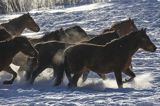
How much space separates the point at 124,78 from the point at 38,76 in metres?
1.98

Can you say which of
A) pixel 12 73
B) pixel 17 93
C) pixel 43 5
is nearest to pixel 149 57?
pixel 12 73

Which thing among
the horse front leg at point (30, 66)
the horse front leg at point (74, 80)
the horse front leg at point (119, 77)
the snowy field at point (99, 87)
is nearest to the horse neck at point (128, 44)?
the horse front leg at point (119, 77)

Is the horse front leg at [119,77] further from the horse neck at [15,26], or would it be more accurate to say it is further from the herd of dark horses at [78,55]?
the horse neck at [15,26]

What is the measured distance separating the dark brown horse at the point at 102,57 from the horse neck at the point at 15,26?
200 inches

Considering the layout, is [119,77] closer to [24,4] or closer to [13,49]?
[13,49]

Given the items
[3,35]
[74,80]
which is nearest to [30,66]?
[3,35]

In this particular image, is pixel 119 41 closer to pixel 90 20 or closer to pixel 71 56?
pixel 71 56

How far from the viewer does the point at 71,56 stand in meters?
11.7

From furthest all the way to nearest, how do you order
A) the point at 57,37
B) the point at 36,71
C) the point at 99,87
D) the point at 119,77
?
1. the point at 57,37
2. the point at 36,71
3. the point at 99,87
4. the point at 119,77

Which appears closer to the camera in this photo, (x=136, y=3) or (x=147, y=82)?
(x=147, y=82)

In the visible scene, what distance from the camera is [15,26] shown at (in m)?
16.9

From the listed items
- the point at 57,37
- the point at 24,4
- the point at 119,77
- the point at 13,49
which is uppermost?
the point at 13,49

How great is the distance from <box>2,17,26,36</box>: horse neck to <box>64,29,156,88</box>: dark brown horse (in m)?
5.08

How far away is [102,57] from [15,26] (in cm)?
585
